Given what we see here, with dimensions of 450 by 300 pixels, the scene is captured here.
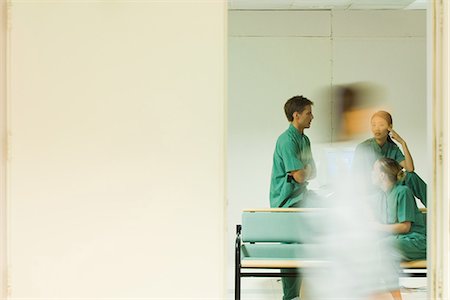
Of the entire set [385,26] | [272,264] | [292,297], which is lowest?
[292,297]

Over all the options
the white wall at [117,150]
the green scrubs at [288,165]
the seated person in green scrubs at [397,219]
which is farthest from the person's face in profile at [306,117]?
the white wall at [117,150]

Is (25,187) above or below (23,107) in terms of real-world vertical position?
below

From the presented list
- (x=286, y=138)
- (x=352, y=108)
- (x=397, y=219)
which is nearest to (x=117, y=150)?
(x=286, y=138)

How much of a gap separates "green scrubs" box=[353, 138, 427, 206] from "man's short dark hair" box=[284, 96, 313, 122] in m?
0.68

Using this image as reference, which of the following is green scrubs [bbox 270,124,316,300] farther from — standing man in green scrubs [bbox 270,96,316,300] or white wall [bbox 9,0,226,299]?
white wall [bbox 9,0,226,299]

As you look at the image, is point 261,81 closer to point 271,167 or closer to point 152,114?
point 271,167

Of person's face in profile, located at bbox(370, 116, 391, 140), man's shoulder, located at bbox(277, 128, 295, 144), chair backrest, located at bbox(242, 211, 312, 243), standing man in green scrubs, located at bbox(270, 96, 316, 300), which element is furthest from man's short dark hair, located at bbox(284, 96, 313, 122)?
chair backrest, located at bbox(242, 211, 312, 243)

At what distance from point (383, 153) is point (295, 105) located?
3.02ft

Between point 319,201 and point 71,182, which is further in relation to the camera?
point 319,201

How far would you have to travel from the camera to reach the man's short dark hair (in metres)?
5.01

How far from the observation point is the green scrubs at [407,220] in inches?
168

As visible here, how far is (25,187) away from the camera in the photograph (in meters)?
2.57

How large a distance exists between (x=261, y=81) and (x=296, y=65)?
357 mm

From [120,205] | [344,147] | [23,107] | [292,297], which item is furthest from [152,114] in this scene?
[344,147]
